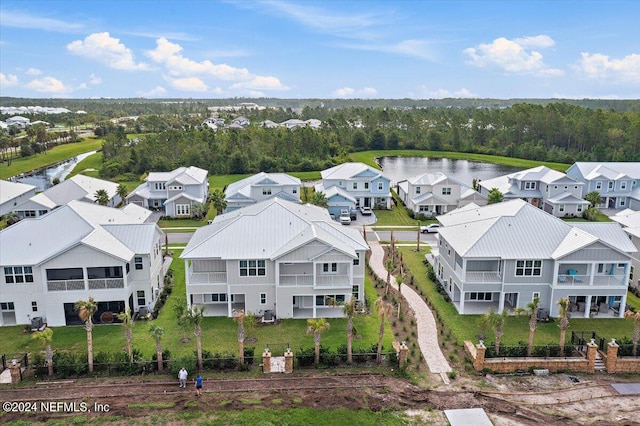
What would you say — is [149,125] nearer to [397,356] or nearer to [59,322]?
[59,322]

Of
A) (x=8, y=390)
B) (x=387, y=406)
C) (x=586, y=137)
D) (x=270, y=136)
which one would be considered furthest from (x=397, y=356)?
(x=586, y=137)

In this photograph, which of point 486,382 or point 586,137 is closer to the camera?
point 486,382

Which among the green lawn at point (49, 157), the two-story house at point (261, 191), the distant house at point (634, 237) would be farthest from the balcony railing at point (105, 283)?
the green lawn at point (49, 157)

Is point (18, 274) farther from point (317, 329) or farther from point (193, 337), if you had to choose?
point (317, 329)

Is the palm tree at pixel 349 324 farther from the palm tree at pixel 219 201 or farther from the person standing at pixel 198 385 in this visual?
the palm tree at pixel 219 201

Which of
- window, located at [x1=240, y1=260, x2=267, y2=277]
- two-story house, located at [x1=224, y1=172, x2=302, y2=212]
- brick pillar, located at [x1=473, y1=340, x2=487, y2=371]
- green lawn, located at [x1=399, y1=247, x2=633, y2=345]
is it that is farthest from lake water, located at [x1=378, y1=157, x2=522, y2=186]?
brick pillar, located at [x1=473, y1=340, x2=487, y2=371]

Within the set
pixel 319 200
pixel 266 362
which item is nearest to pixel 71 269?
pixel 266 362
